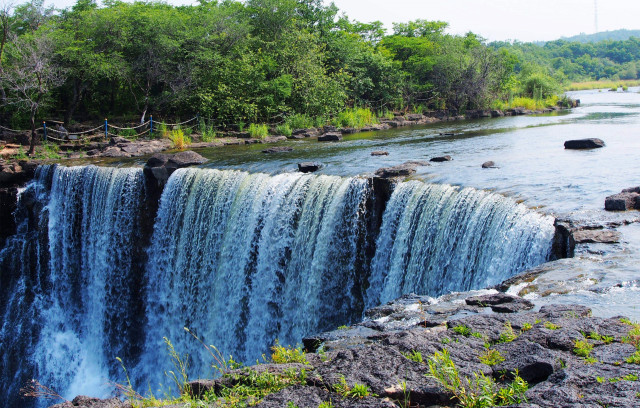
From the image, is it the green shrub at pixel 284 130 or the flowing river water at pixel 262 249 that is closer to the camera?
the flowing river water at pixel 262 249

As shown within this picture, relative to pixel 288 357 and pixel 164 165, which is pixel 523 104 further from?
pixel 288 357

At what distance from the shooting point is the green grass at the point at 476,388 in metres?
3.90

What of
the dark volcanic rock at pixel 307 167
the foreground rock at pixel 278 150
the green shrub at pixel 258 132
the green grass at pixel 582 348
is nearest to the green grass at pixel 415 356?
the green grass at pixel 582 348

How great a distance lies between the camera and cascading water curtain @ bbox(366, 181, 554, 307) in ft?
28.8

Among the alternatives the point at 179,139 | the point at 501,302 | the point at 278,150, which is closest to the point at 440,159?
the point at 278,150

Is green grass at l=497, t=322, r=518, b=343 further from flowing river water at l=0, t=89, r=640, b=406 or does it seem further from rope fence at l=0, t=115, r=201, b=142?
rope fence at l=0, t=115, r=201, b=142

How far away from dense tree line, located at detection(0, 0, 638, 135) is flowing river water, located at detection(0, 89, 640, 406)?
7.35 meters

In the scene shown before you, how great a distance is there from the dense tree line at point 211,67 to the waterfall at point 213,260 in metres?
7.04

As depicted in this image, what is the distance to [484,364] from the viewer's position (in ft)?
14.5

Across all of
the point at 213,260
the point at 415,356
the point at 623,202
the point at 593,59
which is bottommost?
the point at 213,260

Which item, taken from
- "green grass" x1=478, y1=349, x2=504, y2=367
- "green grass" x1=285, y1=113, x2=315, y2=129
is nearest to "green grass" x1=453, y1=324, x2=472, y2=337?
"green grass" x1=478, y1=349, x2=504, y2=367

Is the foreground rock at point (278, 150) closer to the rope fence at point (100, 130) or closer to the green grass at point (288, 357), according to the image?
the rope fence at point (100, 130)

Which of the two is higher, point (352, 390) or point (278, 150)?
point (278, 150)

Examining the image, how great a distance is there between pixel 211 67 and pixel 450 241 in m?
20.0
